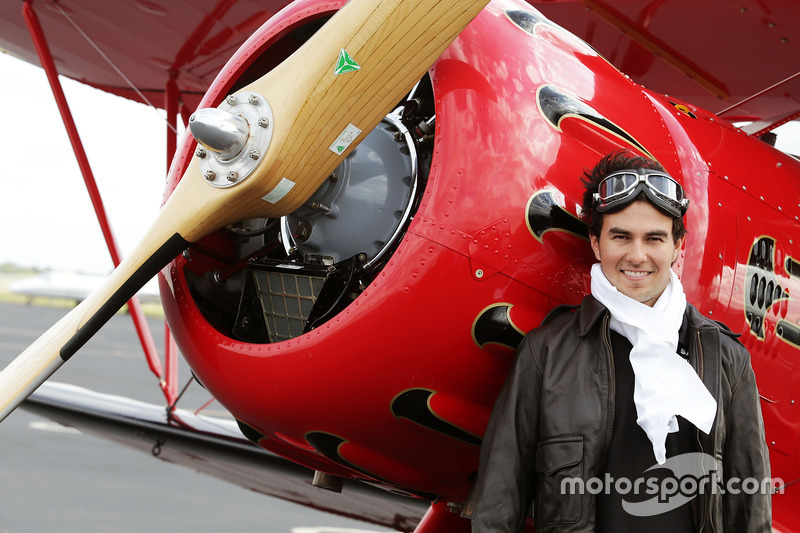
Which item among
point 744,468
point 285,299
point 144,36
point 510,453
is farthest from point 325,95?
point 144,36

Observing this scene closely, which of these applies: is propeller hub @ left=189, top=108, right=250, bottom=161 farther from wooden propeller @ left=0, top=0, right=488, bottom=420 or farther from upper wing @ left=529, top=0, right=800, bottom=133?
upper wing @ left=529, top=0, right=800, bottom=133

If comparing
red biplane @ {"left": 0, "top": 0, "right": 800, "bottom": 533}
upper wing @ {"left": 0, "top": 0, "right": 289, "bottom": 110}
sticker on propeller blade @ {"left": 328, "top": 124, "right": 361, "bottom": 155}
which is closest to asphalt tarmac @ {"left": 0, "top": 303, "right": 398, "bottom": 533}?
upper wing @ {"left": 0, "top": 0, "right": 289, "bottom": 110}

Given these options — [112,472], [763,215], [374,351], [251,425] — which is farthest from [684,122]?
[112,472]

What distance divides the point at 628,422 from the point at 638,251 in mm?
441

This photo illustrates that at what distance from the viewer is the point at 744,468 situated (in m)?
2.03

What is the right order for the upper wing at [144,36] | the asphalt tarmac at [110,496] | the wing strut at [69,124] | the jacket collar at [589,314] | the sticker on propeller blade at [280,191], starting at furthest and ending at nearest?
1. the asphalt tarmac at [110,496]
2. the upper wing at [144,36]
3. the wing strut at [69,124]
4. the sticker on propeller blade at [280,191]
5. the jacket collar at [589,314]

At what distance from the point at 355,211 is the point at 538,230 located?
0.56 meters

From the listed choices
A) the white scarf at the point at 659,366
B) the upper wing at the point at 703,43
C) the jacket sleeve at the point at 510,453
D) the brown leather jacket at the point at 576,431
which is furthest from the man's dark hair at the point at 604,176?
the upper wing at the point at 703,43

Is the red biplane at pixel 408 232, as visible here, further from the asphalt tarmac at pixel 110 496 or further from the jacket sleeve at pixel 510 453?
the asphalt tarmac at pixel 110 496

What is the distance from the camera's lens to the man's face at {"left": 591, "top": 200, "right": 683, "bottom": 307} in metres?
2.14

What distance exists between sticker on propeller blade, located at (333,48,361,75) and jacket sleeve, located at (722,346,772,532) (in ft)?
4.13

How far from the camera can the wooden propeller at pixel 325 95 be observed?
215 cm

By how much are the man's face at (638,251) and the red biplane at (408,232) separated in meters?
0.18

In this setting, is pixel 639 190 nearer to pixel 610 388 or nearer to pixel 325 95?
pixel 610 388
